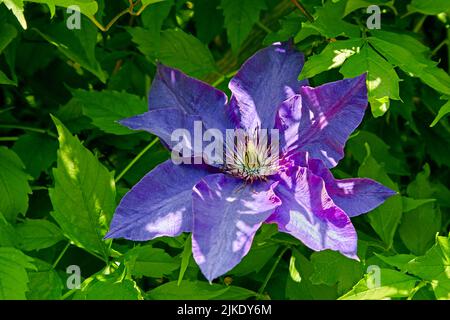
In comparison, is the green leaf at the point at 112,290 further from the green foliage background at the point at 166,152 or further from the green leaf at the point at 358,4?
the green leaf at the point at 358,4

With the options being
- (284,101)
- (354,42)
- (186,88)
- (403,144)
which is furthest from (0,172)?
(403,144)

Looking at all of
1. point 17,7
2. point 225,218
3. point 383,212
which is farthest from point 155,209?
point 383,212

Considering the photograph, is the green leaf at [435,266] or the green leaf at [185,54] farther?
the green leaf at [185,54]

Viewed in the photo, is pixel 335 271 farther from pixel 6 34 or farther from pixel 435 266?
pixel 6 34

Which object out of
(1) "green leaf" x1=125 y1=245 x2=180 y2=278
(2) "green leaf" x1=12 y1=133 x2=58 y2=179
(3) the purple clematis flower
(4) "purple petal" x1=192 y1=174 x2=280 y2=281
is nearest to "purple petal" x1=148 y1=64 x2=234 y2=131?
(3) the purple clematis flower

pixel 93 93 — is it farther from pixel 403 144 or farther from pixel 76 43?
pixel 403 144

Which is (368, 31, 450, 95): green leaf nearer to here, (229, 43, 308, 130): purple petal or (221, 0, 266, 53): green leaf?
(229, 43, 308, 130): purple petal

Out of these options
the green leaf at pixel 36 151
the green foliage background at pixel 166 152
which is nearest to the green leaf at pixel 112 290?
the green foliage background at pixel 166 152
